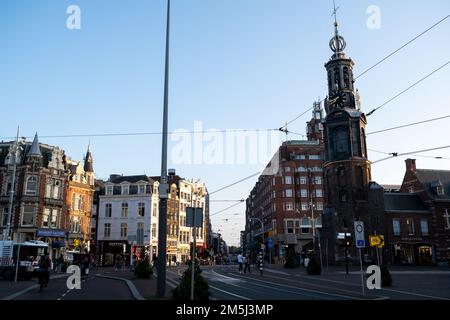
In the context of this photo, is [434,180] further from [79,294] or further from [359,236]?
[79,294]

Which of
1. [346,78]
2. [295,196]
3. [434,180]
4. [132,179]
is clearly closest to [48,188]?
[132,179]

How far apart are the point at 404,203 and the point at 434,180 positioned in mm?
7880

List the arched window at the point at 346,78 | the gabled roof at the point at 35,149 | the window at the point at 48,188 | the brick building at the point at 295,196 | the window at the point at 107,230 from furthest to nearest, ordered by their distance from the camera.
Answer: the brick building at the point at 295,196, the window at the point at 107,230, the arched window at the point at 346,78, the window at the point at 48,188, the gabled roof at the point at 35,149

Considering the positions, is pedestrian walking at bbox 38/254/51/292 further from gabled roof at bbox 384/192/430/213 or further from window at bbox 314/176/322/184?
window at bbox 314/176/322/184

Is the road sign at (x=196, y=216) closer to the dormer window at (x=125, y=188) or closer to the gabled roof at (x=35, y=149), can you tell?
the gabled roof at (x=35, y=149)

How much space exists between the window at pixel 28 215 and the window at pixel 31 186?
1.73 m

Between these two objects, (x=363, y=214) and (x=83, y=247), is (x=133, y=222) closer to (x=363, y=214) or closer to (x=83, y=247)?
(x=83, y=247)

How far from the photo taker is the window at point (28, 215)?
157 feet

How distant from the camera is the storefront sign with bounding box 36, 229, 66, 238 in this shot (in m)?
48.1

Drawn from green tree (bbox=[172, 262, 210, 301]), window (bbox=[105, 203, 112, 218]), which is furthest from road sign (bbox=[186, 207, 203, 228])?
window (bbox=[105, 203, 112, 218])

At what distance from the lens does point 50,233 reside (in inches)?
1930

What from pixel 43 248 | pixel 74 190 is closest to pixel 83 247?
pixel 74 190

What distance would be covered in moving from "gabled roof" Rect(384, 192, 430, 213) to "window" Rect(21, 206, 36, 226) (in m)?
49.4

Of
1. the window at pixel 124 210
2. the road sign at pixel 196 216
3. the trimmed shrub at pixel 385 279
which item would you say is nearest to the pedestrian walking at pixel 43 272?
the road sign at pixel 196 216
